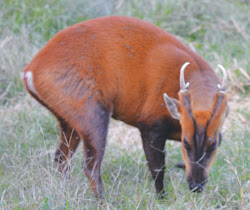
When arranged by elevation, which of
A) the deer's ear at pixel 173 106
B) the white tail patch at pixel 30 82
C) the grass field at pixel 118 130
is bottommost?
the grass field at pixel 118 130

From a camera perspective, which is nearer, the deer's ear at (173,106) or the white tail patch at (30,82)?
the deer's ear at (173,106)

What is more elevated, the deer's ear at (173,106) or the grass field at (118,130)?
the deer's ear at (173,106)

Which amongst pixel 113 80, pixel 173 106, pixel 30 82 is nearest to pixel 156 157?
pixel 173 106

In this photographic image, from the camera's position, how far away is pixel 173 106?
16.0 feet

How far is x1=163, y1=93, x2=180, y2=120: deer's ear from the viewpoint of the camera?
4.87 m

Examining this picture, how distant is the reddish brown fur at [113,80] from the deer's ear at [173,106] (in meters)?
0.04

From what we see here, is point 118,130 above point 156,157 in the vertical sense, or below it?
below

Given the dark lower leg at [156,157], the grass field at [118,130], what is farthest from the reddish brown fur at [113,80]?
the grass field at [118,130]

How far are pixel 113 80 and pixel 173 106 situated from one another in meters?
0.78

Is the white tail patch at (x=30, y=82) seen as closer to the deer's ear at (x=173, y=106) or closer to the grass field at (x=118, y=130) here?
the grass field at (x=118, y=130)

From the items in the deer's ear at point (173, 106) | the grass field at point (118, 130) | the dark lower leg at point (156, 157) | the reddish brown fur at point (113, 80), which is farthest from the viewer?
the dark lower leg at point (156, 157)

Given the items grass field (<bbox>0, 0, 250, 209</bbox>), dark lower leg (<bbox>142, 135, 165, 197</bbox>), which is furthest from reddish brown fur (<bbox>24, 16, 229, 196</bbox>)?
grass field (<bbox>0, 0, 250, 209</bbox>)

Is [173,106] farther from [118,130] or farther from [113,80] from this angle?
[118,130]

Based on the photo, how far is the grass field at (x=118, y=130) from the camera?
15.3 ft
